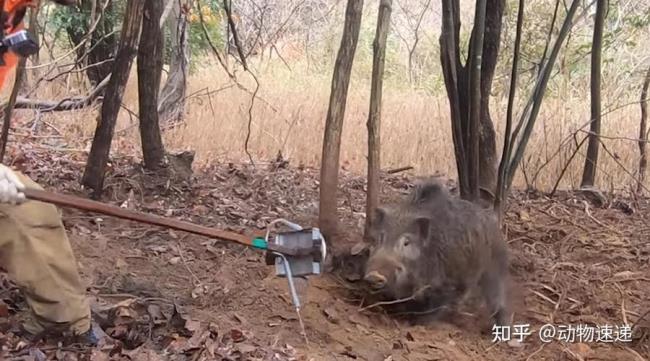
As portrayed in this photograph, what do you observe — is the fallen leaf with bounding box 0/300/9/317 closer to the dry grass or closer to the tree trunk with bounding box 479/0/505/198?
the tree trunk with bounding box 479/0/505/198

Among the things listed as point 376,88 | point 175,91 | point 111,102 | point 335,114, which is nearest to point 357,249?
point 335,114

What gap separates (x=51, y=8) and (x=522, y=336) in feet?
25.9

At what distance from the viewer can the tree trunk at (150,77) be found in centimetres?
573

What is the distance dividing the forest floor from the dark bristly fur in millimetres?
157

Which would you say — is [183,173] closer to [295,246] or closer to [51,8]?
[295,246]

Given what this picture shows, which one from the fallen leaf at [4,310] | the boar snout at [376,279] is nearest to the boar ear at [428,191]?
the boar snout at [376,279]

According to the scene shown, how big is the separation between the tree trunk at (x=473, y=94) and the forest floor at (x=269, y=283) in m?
0.54

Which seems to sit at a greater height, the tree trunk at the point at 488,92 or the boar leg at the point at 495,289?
the tree trunk at the point at 488,92

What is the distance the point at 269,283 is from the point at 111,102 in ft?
5.67

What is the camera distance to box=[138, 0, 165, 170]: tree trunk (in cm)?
573

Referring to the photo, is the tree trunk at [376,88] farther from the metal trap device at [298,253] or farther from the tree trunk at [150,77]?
the tree trunk at [150,77]

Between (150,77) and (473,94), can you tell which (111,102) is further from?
(473,94)

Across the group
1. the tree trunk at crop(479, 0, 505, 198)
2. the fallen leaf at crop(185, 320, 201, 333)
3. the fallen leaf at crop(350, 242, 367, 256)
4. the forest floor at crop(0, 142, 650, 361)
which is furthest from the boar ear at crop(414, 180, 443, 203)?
the fallen leaf at crop(185, 320, 201, 333)

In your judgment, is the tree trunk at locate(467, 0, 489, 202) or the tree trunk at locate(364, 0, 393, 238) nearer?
the tree trunk at locate(364, 0, 393, 238)
